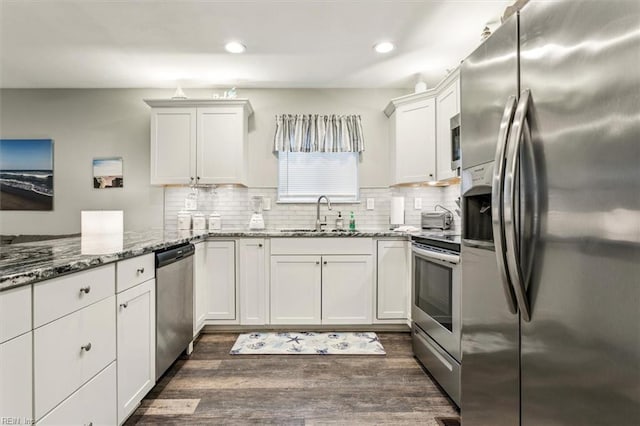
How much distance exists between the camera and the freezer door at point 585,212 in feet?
2.08

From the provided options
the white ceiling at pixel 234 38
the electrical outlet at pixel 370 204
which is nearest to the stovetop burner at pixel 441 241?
the electrical outlet at pixel 370 204

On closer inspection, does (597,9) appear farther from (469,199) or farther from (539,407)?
(539,407)

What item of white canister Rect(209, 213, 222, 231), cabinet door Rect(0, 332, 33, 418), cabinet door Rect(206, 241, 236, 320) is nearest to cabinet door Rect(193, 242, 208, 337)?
cabinet door Rect(206, 241, 236, 320)

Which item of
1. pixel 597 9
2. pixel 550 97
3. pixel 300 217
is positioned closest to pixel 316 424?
pixel 550 97

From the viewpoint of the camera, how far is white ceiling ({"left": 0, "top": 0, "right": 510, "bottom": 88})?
7.26 ft

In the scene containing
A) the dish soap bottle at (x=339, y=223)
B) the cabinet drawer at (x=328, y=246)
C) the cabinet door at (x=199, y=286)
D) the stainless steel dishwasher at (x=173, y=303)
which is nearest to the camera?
the stainless steel dishwasher at (x=173, y=303)

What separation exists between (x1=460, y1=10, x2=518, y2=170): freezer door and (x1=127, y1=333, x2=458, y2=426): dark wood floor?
56.5 inches

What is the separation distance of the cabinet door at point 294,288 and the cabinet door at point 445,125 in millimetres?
1420

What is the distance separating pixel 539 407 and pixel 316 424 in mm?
1143

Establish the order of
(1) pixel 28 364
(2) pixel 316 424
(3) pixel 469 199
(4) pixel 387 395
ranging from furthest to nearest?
(4) pixel 387 395 → (2) pixel 316 424 → (3) pixel 469 199 → (1) pixel 28 364

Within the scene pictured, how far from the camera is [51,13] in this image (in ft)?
7.49

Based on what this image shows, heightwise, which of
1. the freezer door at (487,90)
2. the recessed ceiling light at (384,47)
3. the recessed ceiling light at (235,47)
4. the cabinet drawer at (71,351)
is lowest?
the cabinet drawer at (71,351)

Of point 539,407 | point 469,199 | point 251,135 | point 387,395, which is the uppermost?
point 251,135

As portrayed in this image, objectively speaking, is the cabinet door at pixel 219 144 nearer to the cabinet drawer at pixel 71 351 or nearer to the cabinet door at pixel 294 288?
the cabinet door at pixel 294 288
